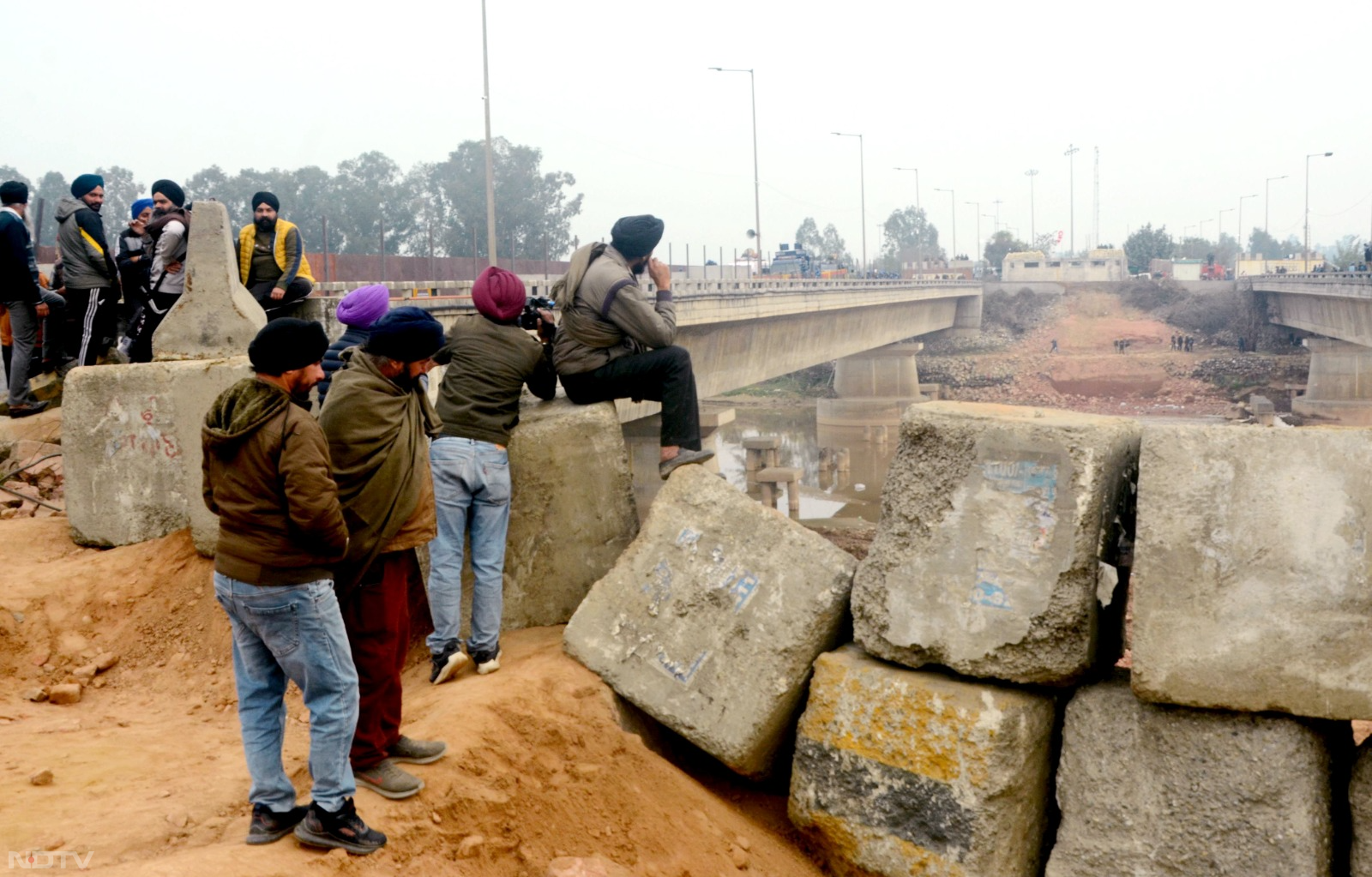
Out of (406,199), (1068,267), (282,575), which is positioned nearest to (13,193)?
(282,575)

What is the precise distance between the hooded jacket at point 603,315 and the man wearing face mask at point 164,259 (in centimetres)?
337

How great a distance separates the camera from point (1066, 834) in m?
4.15

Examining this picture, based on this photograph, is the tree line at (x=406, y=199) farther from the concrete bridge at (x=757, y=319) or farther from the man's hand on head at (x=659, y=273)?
the man's hand on head at (x=659, y=273)

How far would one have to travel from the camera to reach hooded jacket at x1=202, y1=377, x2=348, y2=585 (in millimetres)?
3262

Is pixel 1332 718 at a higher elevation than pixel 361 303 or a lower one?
lower

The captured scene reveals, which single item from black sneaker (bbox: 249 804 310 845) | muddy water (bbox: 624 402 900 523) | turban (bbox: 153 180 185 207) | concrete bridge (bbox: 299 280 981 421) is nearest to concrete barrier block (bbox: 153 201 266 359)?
concrete bridge (bbox: 299 280 981 421)

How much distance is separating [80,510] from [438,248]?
192 feet

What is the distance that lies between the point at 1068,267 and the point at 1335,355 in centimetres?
3885

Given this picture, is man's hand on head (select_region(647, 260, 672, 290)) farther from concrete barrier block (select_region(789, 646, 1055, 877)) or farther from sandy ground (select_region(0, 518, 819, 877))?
concrete barrier block (select_region(789, 646, 1055, 877))

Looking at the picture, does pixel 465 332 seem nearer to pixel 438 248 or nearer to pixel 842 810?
pixel 842 810

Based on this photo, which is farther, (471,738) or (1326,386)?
(1326,386)

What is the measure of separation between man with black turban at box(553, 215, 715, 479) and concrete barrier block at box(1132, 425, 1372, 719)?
7.65ft

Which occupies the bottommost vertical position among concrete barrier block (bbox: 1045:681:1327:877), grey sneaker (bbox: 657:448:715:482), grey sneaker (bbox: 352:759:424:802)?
A: concrete barrier block (bbox: 1045:681:1327:877)

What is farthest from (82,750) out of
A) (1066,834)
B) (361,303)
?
(1066,834)
